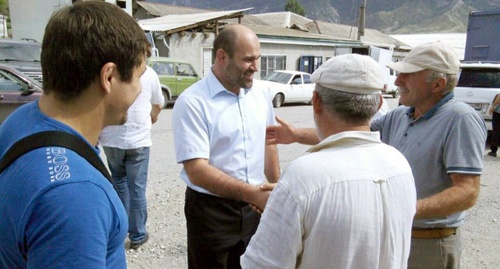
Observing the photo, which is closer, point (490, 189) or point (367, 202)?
point (367, 202)

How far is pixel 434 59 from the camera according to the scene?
2041mm

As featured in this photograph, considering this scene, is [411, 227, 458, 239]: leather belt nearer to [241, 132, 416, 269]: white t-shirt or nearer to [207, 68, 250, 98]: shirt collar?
[241, 132, 416, 269]: white t-shirt

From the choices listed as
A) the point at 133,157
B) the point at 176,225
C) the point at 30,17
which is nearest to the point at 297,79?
the point at 30,17

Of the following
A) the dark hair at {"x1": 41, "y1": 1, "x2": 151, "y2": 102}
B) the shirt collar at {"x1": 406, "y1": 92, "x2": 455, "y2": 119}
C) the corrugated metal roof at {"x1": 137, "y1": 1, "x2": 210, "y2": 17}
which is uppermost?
the corrugated metal roof at {"x1": 137, "y1": 1, "x2": 210, "y2": 17}

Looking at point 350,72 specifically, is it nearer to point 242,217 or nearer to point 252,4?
point 242,217

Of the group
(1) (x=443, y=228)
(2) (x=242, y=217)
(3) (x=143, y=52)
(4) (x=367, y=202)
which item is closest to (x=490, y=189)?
(1) (x=443, y=228)

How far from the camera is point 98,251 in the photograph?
0.96 meters

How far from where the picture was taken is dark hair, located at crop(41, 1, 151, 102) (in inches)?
40.7

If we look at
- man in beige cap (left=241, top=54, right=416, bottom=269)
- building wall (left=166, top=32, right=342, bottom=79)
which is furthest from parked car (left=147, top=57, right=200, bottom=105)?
man in beige cap (left=241, top=54, right=416, bottom=269)

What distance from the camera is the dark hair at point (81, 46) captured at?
3.39 ft

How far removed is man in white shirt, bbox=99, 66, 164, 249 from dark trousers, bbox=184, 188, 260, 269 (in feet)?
4.90

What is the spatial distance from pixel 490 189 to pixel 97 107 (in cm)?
657

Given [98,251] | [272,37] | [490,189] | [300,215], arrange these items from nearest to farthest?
1. [98,251]
2. [300,215]
3. [490,189]
4. [272,37]

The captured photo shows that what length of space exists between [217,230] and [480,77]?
9.02 metres
